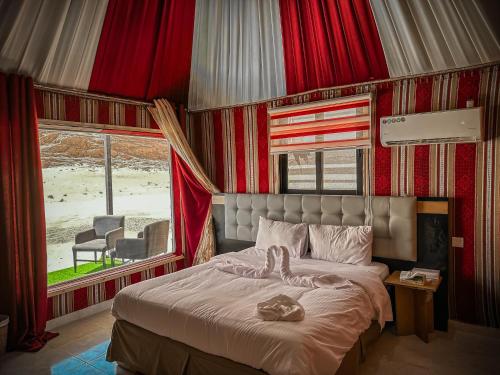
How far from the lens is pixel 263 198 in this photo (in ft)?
15.0

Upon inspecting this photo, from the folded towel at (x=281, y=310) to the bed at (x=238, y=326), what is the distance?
0.04 metres

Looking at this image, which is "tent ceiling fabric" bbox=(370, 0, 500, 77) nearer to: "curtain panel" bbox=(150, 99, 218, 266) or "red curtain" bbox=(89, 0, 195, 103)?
"red curtain" bbox=(89, 0, 195, 103)

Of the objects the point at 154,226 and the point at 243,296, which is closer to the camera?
the point at 243,296

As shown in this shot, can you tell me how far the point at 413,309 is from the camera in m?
3.25

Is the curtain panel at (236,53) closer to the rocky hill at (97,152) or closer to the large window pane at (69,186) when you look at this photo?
the rocky hill at (97,152)

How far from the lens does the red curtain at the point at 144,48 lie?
11.3 feet

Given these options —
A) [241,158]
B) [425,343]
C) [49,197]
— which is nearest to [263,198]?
[241,158]

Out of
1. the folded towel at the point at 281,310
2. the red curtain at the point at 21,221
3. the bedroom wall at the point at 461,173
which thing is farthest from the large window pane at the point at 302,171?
the red curtain at the point at 21,221

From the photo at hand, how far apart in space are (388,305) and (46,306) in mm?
3226

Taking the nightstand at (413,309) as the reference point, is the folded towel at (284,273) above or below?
above

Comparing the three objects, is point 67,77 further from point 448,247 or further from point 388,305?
point 448,247

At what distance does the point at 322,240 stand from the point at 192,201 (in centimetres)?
211

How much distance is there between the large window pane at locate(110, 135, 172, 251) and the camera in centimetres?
527

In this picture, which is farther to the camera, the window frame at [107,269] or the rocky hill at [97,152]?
the rocky hill at [97,152]
